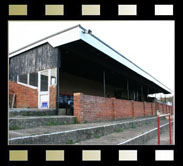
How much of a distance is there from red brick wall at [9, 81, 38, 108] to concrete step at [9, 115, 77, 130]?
3.16 m

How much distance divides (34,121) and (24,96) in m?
4.72

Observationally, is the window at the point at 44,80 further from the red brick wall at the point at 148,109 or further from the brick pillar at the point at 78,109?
the red brick wall at the point at 148,109

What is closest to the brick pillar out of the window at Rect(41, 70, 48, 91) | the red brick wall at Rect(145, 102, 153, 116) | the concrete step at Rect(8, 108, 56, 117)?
the concrete step at Rect(8, 108, 56, 117)

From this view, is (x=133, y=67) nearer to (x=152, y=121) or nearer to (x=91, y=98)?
(x=152, y=121)

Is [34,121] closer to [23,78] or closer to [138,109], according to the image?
[23,78]

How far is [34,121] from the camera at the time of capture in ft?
19.9

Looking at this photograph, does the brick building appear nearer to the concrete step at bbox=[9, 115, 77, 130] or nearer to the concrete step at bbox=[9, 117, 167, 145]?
the concrete step at bbox=[9, 115, 77, 130]

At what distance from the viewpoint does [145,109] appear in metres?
17.0

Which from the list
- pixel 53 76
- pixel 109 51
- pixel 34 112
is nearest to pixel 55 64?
pixel 53 76

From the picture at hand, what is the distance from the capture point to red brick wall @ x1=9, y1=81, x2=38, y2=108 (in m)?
10.0

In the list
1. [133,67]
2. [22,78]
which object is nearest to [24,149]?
[22,78]

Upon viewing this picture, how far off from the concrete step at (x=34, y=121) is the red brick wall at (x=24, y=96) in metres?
3.16

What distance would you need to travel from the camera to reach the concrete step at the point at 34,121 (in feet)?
18.0

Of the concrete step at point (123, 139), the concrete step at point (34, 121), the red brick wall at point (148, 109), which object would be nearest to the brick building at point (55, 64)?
the concrete step at point (34, 121)
